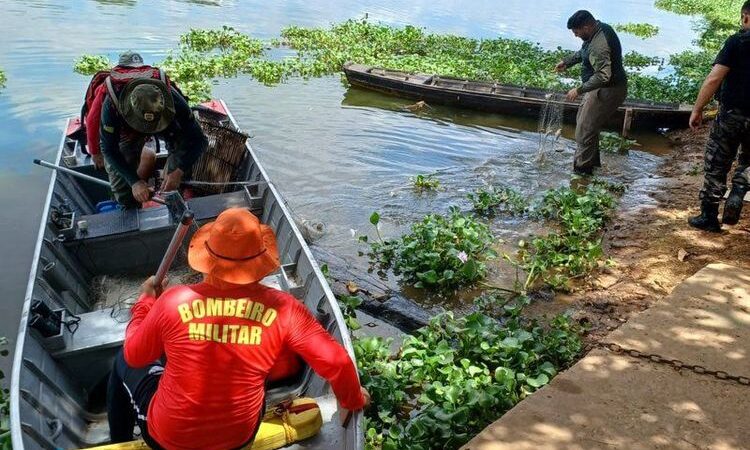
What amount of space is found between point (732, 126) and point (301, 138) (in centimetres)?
756

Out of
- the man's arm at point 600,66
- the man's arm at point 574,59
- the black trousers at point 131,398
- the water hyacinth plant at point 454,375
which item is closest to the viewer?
the black trousers at point 131,398

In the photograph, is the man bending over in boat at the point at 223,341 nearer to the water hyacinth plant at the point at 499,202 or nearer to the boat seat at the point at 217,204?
the boat seat at the point at 217,204

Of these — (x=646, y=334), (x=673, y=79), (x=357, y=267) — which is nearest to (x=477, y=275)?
(x=357, y=267)

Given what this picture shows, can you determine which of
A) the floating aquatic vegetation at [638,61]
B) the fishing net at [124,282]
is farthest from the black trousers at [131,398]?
the floating aquatic vegetation at [638,61]

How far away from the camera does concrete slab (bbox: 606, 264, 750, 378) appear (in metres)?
4.24

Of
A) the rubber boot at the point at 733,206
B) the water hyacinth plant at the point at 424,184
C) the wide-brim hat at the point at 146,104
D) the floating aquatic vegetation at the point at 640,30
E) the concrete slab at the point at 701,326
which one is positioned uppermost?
the floating aquatic vegetation at the point at 640,30

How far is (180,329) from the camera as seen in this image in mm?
2467

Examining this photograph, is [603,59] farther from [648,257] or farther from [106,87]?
[106,87]

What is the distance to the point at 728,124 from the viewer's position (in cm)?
616

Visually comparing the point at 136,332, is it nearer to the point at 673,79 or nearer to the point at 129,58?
the point at 129,58

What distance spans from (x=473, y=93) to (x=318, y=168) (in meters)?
4.82

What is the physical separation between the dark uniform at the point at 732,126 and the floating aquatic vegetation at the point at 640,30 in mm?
20281

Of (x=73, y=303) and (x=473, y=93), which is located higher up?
(x=473, y=93)

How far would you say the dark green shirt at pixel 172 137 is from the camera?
4812 mm
